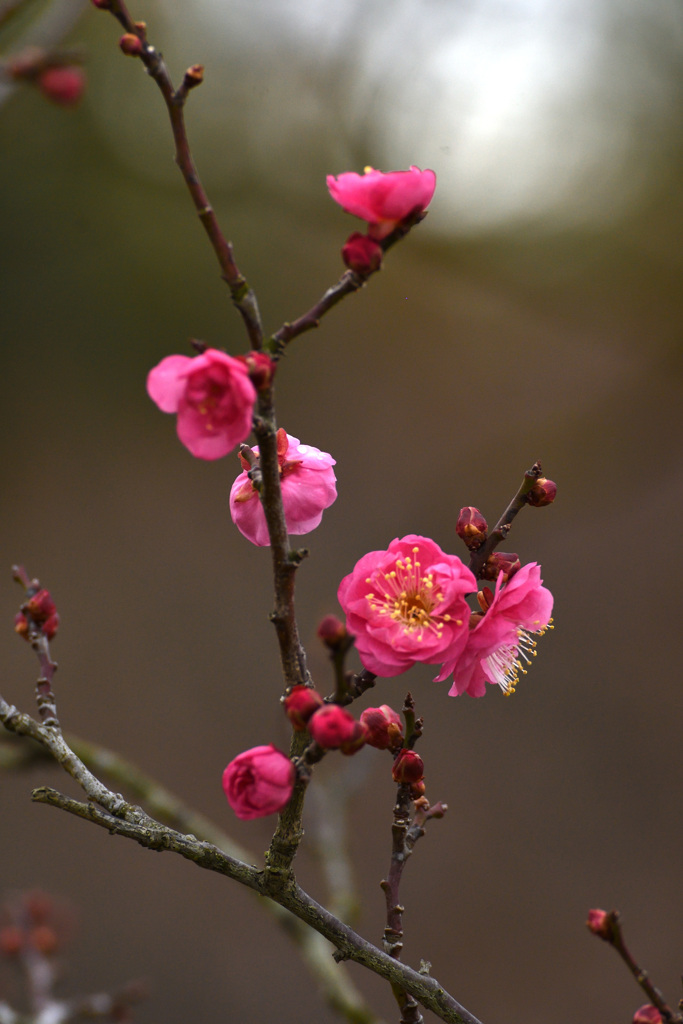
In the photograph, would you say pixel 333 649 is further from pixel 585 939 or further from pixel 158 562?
pixel 158 562

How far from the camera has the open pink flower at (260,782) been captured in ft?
1.45

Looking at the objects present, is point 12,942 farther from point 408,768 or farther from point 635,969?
point 635,969

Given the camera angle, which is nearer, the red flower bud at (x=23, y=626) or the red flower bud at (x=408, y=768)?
the red flower bud at (x=408, y=768)

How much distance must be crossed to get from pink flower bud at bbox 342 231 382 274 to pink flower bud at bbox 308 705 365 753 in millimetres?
276

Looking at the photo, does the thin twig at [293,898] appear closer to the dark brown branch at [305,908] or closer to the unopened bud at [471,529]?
the dark brown branch at [305,908]

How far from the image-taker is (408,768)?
0.57m

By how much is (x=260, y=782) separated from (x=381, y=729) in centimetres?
16

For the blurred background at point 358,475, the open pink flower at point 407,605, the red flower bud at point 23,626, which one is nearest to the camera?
the open pink flower at point 407,605

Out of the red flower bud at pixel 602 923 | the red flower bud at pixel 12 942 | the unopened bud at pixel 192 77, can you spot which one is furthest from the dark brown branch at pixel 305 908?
the red flower bud at pixel 12 942

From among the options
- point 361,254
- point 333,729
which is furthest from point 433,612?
point 361,254

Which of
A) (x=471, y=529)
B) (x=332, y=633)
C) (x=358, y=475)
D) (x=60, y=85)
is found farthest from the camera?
(x=358, y=475)

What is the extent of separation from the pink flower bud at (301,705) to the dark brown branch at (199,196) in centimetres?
22

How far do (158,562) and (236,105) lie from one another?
1.75 metres

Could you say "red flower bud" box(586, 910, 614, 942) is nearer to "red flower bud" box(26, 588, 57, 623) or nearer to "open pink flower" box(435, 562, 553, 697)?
"open pink flower" box(435, 562, 553, 697)
